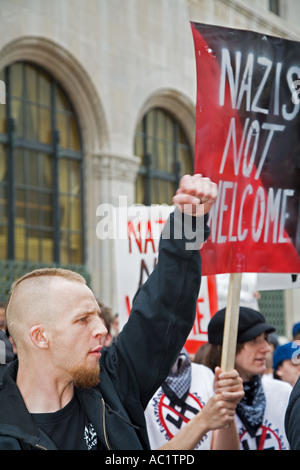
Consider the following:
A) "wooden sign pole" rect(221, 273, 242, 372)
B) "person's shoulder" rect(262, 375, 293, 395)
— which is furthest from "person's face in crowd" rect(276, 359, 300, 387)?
"wooden sign pole" rect(221, 273, 242, 372)

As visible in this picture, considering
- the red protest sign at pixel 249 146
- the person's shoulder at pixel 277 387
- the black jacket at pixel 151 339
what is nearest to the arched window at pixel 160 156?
the person's shoulder at pixel 277 387

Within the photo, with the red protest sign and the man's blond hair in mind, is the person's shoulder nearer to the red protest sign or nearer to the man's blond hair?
the red protest sign

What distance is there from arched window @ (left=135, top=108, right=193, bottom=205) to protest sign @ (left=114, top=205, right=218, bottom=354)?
30.0 feet

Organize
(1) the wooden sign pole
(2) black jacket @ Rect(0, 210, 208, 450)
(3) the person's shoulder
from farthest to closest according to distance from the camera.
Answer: (3) the person's shoulder, (1) the wooden sign pole, (2) black jacket @ Rect(0, 210, 208, 450)

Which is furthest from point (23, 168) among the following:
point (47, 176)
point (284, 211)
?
point (284, 211)

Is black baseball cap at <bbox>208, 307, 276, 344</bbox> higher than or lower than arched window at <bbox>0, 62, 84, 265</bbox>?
lower

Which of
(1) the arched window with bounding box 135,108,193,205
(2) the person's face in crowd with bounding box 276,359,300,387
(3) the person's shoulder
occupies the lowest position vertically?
(2) the person's face in crowd with bounding box 276,359,300,387

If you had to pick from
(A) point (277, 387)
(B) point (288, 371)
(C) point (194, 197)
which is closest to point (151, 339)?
(C) point (194, 197)

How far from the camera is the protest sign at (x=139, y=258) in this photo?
16.9 feet

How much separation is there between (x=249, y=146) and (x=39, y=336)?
1.48 metres

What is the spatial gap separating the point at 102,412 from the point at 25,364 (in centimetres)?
30

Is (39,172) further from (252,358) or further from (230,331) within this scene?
(230,331)

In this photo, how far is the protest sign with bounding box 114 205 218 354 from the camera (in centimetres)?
516
